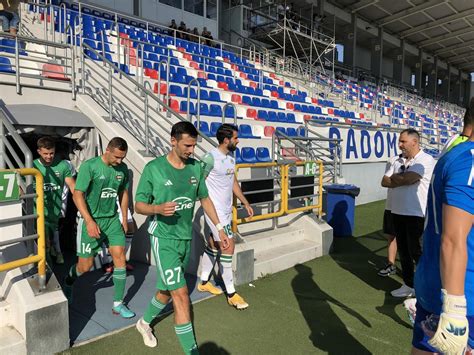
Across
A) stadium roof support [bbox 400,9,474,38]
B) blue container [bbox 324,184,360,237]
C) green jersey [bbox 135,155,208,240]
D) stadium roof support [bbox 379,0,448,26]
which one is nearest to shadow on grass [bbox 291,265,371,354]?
green jersey [bbox 135,155,208,240]

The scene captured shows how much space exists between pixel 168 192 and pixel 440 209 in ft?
6.04

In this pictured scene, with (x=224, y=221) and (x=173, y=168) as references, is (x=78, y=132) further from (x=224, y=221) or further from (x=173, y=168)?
(x=173, y=168)

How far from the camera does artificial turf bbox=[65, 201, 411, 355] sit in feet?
10.9

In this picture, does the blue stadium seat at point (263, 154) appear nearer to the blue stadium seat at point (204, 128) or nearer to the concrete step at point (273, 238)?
the blue stadium seat at point (204, 128)

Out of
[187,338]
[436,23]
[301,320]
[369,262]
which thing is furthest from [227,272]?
[436,23]

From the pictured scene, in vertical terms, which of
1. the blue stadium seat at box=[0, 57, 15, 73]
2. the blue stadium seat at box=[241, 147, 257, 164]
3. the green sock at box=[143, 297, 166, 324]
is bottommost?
the green sock at box=[143, 297, 166, 324]

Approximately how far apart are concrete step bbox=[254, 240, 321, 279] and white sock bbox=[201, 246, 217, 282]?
0.73 metres

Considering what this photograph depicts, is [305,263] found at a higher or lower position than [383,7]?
lower

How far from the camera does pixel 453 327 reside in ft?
5.10

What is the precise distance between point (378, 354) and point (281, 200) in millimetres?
2716

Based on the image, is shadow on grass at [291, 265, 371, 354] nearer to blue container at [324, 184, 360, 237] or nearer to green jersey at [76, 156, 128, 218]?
green jersey at [76, 156, 128, 218]

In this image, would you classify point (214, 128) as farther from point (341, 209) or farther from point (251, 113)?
point (341, 209)

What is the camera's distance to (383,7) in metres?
29.4

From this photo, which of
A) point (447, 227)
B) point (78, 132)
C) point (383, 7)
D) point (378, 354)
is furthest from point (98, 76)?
point (383, 7)
